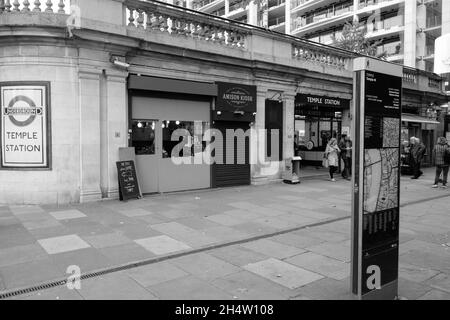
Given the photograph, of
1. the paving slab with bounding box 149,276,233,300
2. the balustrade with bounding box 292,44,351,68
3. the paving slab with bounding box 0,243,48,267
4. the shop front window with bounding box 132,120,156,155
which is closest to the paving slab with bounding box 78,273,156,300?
the paving slab with bounding box 149,276,233,300

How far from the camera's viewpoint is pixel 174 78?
11062 millimetres

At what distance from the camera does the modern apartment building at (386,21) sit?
39.6 m

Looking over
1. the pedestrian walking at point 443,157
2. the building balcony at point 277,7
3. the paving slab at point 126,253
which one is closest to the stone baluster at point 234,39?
the pedestrian walking at point 443,157

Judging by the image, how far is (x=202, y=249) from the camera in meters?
5.94

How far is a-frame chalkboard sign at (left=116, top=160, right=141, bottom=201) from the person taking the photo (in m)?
Result: 9.85

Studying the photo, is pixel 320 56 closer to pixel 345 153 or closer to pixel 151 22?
pixel 345 153

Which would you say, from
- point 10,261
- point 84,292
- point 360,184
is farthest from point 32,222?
point 360,184

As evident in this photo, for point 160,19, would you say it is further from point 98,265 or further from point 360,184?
point 360,184

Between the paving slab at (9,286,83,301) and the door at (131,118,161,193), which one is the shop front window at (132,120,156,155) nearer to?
the door at (131,118,161,193)

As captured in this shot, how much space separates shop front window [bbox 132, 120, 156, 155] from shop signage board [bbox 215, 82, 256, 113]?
7.33 ft
